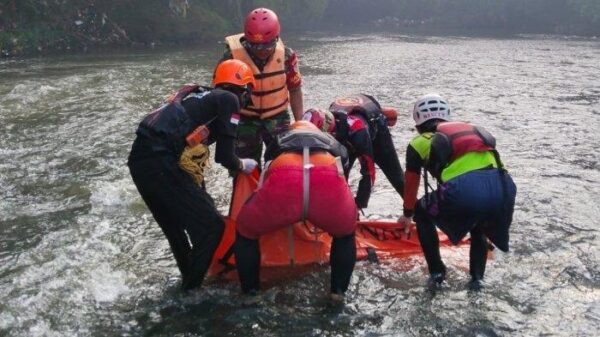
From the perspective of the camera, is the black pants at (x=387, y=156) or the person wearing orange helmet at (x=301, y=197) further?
the black pants at (x=387, y=156)

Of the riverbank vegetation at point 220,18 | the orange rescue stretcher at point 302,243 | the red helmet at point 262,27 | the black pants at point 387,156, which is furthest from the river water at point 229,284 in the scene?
the riverbank vegetation at point 220,18

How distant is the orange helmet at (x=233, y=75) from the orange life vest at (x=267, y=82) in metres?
1.40

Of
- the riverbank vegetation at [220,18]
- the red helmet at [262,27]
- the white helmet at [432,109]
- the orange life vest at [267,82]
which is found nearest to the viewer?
the white helmet at [432,109]

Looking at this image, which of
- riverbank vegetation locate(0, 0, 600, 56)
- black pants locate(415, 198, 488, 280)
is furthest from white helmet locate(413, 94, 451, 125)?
riverbank vegetation locate(0, 0, 600, 56)

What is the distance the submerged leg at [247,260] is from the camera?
14.6ft

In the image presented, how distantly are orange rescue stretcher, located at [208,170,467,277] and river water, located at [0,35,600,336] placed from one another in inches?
6.1

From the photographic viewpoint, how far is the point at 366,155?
5.64 m

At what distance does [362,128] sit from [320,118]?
53 centimetres

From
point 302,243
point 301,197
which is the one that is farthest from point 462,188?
point 302,243

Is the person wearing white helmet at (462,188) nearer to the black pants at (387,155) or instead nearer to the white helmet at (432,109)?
the white helmet at (432,109)

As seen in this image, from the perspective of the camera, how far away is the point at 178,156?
14.7ft

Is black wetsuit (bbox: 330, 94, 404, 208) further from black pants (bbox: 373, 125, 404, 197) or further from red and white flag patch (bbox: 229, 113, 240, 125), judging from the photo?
red and white flag patch (bbox: 229, 113, 240, 125)

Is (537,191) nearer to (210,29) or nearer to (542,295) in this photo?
(542,295)

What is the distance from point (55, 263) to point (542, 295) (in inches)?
177
